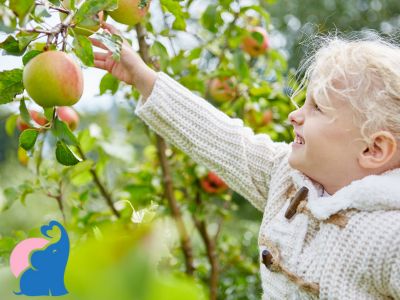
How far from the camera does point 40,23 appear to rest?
76 centimetres

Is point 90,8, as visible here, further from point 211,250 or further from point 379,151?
point 211,250

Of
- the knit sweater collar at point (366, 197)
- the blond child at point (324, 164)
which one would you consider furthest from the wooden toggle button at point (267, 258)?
the knit sweater collar at point (366, 197)

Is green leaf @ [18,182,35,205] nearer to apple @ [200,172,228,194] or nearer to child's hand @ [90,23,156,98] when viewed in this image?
child's hand @ [90,23,156,98]

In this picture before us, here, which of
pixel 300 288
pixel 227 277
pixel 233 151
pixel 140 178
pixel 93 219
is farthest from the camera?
pixel 227 277

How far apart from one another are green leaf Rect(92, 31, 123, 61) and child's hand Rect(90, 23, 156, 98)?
0.58ft

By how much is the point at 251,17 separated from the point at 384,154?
1165mm

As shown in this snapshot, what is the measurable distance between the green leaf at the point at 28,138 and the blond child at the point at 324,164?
8.5 inches

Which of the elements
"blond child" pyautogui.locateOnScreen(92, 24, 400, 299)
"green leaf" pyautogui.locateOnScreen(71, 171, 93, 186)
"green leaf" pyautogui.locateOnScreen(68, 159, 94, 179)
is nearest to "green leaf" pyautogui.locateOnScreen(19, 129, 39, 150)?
"blond child" pyautogui.locateOnScreen(92, 24, 400, 299)

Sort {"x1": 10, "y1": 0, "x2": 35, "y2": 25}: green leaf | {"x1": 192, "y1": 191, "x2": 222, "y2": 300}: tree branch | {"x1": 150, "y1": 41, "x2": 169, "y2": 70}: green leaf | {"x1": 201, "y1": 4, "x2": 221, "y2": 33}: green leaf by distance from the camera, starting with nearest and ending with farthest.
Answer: {"x1": 10, "y1": 0, "x2": 35, "y2": 25}: green leaf → {"x1": 150, "y1": 41, "x2": 169, "y2": 70}: green leaf → {"x1": 201, "y1": 4, "x2": 221, "y2": 33}: green leaf → {"x1": 192, "y1": 191, "x2": 222, "y2": 300}: tree branch

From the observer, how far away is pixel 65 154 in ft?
2.67

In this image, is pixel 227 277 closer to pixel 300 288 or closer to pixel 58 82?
pixel 300 288

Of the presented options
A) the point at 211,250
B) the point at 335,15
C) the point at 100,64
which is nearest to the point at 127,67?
the point at 100,64

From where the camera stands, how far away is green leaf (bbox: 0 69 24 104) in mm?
787

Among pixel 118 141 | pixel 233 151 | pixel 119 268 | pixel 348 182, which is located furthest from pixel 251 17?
pixel 119 268
